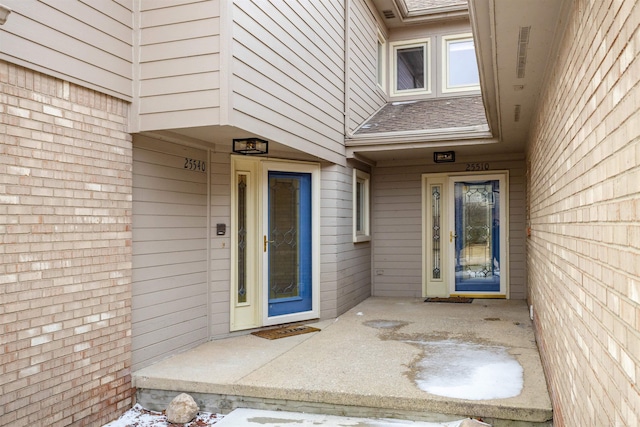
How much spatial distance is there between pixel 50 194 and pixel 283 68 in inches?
102

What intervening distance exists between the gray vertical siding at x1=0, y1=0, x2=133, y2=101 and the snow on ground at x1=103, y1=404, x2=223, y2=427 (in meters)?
2.42

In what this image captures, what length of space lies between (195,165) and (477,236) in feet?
15.7

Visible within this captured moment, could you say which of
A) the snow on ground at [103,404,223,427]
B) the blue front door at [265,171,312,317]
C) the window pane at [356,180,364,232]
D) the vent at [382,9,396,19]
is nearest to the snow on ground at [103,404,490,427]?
the snow on ground at [103,404,223,427]

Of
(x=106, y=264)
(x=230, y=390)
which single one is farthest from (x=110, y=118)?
(x=230, y=390)

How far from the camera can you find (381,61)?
29.6ft

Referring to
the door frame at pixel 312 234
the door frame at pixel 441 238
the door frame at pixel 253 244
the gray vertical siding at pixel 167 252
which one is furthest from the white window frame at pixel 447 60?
the gray vertical siding at pixel 167 252

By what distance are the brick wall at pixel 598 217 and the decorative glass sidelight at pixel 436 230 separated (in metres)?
5.22

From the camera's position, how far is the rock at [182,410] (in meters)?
3.81

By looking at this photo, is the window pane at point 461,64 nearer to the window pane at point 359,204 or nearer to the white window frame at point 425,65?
the white window frame at point 425,65

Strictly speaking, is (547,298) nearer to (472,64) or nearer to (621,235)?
(621,235)

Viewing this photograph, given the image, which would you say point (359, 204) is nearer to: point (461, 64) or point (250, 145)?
point (461, 64)

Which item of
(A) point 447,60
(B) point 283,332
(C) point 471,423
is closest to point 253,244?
(B) point 283,332

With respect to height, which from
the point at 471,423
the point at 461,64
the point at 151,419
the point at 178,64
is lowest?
the point at 151,419

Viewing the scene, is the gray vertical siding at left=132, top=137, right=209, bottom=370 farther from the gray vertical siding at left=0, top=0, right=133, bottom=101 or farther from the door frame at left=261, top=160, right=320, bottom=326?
the door frame at left=261, top=160, right=320, bottom=326
